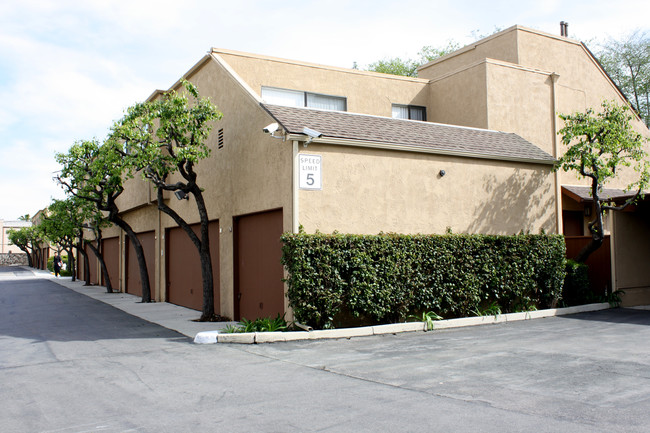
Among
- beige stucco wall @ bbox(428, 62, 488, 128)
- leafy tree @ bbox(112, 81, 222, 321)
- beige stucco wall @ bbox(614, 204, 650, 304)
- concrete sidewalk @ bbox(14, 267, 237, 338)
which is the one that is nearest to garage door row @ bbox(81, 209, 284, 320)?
concrete sidewalk @ bbox(14, 267, 237, 338)

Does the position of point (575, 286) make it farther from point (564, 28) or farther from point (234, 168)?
point (564, 28)

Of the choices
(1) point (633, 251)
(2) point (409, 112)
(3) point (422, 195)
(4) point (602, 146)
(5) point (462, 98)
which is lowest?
(1) point (633, 251)

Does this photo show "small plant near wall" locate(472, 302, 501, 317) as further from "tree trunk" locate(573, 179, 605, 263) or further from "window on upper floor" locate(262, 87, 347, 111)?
"window on upper floor" locate(262, 87, 347, 111)

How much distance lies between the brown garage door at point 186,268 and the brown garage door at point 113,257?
10.6 metres

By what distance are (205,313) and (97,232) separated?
20.2m

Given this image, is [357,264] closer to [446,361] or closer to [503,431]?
[446,361]

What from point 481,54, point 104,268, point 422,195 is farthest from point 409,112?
point 104,268

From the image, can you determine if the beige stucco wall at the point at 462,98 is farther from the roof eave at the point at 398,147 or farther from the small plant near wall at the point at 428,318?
the small plant near wall at the point at 428,318

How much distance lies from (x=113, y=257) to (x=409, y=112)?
19307 mm

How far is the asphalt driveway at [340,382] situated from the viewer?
558 cm

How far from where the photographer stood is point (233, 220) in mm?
14773

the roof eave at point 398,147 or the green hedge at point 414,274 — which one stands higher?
the roof eave at point 398,147

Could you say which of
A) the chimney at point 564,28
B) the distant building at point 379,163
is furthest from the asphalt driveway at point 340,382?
the chimney at point 564,28

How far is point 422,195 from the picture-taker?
530 inches
